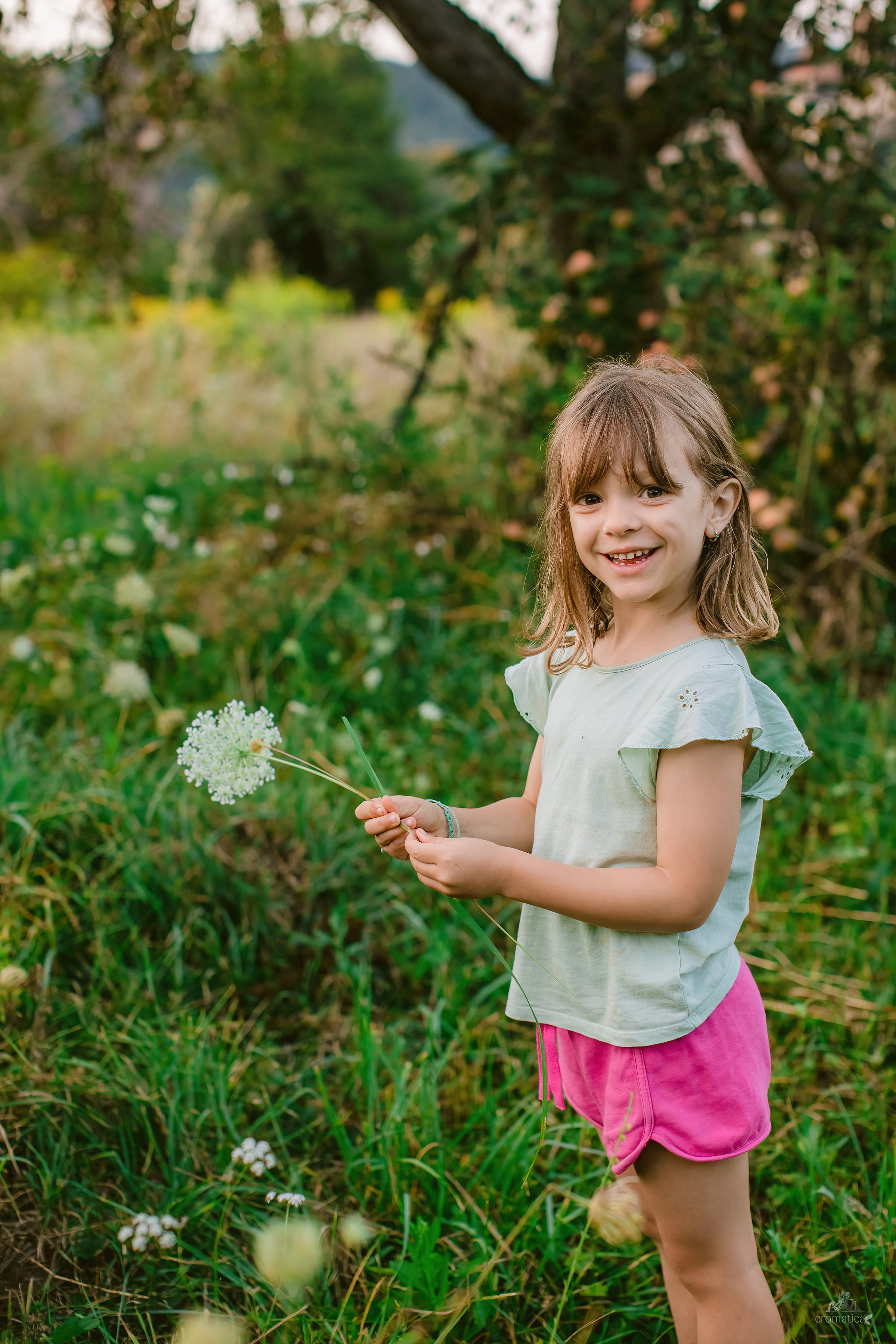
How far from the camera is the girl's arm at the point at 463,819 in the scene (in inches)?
45.3

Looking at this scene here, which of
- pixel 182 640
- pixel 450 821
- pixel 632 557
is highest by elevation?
pixel 632 557

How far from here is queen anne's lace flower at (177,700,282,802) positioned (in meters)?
1.08

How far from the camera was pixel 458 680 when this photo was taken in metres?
3.03

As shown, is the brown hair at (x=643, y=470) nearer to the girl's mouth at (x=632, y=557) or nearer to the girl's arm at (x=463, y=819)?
the girl's mouth at (x=632, y=557)

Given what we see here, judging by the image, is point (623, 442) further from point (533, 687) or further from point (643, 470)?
point (533, 687)

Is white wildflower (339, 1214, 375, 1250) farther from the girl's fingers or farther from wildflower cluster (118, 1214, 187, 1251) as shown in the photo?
the girl's fingers

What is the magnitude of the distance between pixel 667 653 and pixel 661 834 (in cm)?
23

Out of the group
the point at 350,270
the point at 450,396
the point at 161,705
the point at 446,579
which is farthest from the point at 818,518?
the point at 350,270

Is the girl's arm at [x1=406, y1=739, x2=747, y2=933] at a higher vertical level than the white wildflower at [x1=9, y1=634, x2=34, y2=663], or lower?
higher

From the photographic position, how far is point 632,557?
115 cm

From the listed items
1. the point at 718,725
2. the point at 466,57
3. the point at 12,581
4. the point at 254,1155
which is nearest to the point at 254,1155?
the point at 254,1155

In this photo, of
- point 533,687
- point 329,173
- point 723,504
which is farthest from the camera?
point 329,173

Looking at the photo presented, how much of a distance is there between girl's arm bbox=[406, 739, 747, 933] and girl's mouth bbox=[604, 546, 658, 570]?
0.23m

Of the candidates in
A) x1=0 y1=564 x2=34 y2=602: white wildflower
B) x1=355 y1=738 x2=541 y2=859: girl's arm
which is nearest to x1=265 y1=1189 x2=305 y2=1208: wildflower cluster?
x1=355 y1=738 x2=541 y2=859: girl's arm
